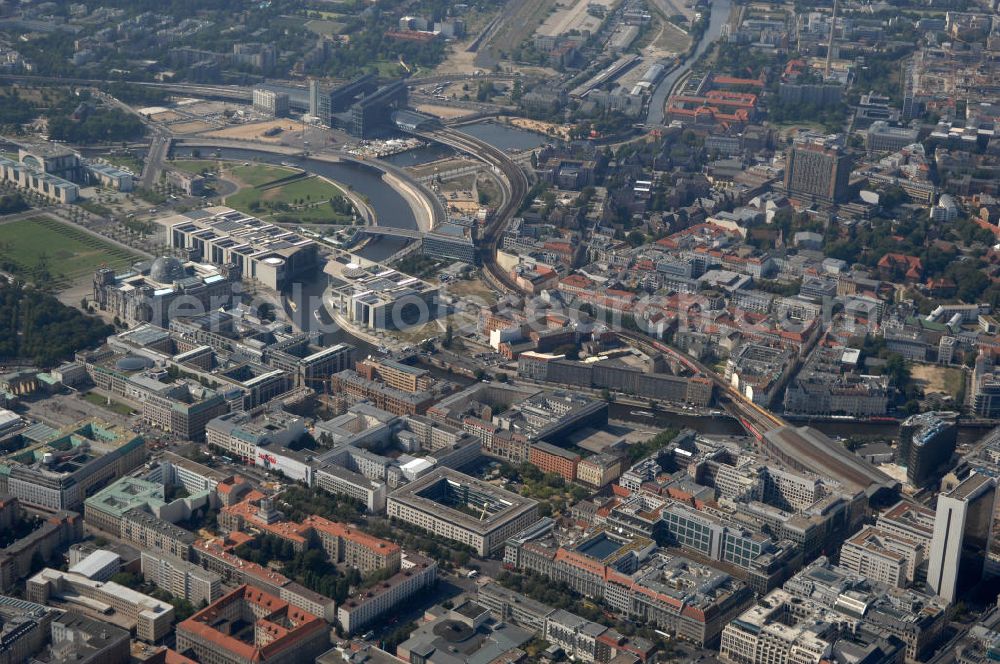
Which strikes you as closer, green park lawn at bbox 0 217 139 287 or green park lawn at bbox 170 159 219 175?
green park lawn at bbox 0 217 139 287

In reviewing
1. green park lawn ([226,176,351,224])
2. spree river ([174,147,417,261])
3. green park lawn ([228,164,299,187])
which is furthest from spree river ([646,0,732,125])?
green park lawn ([228,164,299,187])

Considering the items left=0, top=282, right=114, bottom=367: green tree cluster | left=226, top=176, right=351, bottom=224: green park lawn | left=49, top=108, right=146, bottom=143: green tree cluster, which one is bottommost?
left=0, top=282, right=114, bottom=367: green tree cluster

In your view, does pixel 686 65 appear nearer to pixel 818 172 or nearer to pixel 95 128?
pixel 818 172

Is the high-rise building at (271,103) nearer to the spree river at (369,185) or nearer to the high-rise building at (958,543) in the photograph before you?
the spree river at (369,185)

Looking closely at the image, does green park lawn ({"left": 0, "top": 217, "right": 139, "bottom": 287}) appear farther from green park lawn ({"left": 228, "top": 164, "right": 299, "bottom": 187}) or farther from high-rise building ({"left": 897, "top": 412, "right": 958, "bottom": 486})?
high-rise building ({"left": 897, "top": 412, "right": 958, "bottom": 486})

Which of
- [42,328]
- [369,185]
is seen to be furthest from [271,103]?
[42,328]

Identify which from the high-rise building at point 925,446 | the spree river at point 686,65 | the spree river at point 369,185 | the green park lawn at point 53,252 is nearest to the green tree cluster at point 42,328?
Result: the green park lawn at point 53,252

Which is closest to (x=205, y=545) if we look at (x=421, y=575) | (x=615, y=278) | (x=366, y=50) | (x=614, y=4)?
(x=421, y=575)
